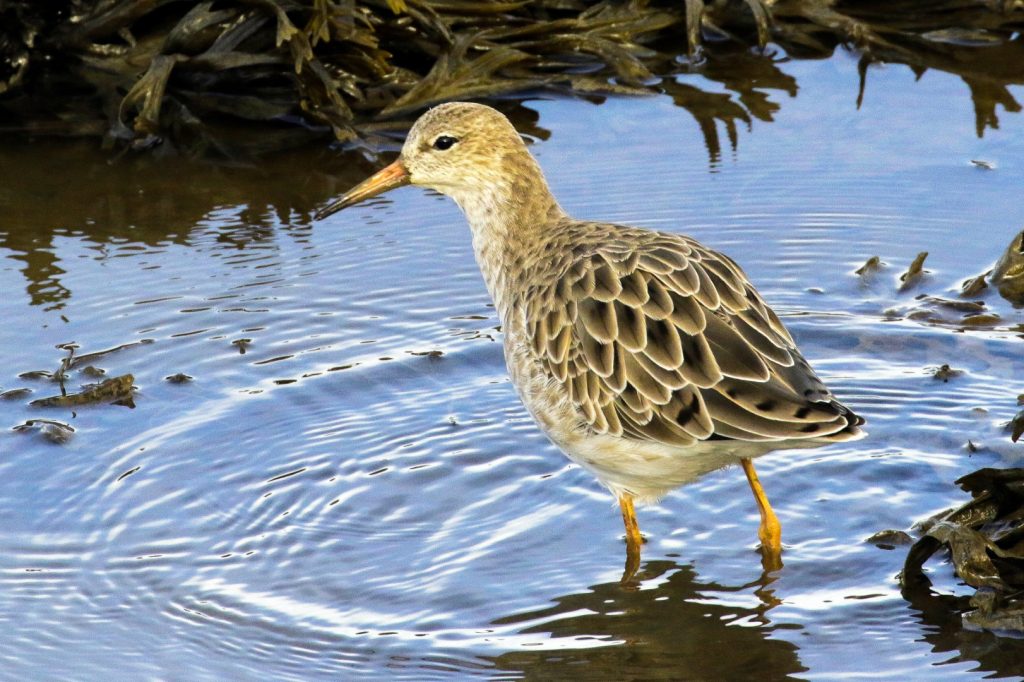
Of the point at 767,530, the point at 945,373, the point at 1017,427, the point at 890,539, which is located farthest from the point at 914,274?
the point at 767,530

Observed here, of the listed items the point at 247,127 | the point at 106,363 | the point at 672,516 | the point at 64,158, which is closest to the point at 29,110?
the point at 64,158

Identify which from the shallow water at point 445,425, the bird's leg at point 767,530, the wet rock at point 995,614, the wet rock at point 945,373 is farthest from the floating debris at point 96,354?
the wet rock at point 995,614

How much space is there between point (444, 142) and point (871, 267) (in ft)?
7.56

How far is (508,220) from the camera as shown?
6488 millimetres

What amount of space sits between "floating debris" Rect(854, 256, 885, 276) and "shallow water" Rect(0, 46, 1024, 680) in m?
0.05

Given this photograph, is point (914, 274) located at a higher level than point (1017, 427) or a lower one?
higher

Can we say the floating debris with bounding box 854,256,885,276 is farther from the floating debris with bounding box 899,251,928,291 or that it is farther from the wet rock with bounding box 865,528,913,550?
the wet rock with bounding box 865,528,913,550

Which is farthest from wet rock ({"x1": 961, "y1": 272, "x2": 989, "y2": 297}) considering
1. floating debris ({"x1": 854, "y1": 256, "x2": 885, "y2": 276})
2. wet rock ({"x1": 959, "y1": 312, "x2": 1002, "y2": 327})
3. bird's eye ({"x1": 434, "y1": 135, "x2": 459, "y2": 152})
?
bird's eye ({"x1": 434, "y1": 135, "x2": 459, "y2": 152})

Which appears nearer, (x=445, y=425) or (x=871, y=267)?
(x=445, y=425)

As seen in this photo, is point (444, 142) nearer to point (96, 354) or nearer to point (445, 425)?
point (445, 425)

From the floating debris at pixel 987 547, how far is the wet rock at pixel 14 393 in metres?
3.78

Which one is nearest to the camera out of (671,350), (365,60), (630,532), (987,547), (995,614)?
(995,614)

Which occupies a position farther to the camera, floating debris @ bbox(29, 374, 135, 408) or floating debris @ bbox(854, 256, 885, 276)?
floating debris @ bbox(854, 256, 885, 276)

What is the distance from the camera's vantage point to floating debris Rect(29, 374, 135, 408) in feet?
21.9
